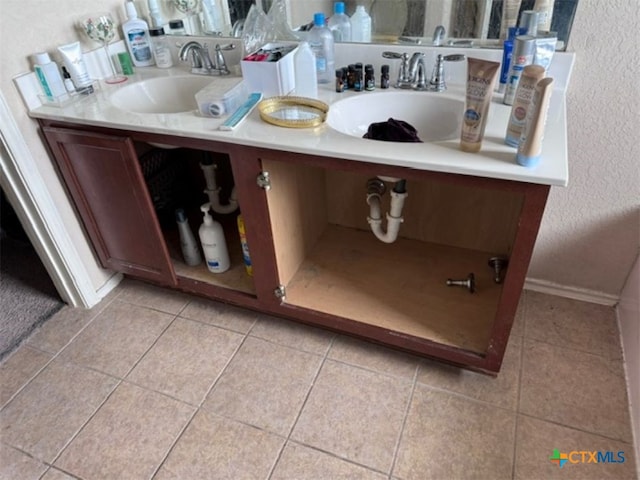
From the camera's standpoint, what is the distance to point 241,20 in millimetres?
1487

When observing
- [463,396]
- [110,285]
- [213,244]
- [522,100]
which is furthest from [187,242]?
[522,100]

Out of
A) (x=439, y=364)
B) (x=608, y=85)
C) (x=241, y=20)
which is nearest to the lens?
(x=608, y=85)

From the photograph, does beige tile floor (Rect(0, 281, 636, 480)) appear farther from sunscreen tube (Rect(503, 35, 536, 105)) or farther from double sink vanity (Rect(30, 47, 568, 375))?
sunscreen tube (Rect(503, 35, 536, 105))

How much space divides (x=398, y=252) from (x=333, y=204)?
1.00ft

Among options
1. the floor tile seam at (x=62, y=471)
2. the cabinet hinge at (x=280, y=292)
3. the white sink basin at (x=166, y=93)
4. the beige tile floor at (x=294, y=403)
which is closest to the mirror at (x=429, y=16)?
the white sink basin at (x=166, y=93)

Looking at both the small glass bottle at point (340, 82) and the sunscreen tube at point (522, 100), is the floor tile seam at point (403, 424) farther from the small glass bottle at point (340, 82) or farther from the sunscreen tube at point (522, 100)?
the small glass bottle at point (340, 82)

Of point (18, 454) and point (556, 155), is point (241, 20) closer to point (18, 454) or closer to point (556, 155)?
point (556, 155)

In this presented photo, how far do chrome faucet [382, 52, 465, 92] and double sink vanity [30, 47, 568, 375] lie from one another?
0.15 feet

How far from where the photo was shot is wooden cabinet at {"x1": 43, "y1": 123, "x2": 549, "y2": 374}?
1241mm

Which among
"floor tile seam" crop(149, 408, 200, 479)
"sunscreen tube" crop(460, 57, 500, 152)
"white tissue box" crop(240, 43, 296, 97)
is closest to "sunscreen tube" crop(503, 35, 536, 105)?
"sunscreen tube" crop(460, 57, 500, 152)

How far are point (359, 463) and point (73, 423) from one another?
0.82 m

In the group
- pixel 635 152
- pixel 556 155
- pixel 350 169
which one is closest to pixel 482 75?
pixel 556 155

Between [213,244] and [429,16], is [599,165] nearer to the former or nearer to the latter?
[429,16]

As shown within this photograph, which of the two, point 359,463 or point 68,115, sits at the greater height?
point 68,115
